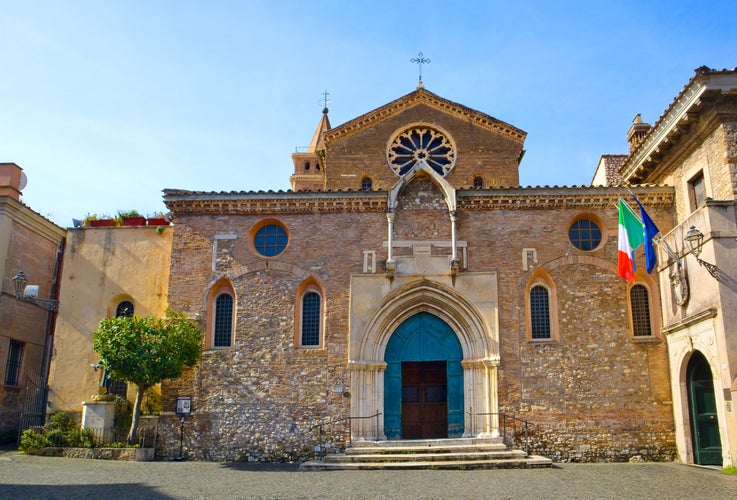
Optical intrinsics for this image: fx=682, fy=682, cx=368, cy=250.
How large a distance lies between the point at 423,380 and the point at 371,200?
5598 millimetres

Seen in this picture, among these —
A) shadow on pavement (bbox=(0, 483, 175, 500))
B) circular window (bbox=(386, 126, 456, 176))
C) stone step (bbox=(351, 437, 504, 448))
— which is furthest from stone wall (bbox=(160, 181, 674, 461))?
shadow on pavement (bbox=(0, 483, 175, 500))

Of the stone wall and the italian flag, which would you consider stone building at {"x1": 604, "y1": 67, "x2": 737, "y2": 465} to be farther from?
the stone wall

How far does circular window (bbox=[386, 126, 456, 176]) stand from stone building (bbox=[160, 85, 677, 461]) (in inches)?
202

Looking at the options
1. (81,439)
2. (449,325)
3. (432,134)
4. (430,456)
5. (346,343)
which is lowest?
(430,456)

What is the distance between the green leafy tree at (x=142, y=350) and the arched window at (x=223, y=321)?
44.2 inches

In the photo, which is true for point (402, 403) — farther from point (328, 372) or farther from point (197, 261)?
point (197, 261)

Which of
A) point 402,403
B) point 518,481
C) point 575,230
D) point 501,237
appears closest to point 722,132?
point 575,230

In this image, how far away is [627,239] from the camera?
61.4ft

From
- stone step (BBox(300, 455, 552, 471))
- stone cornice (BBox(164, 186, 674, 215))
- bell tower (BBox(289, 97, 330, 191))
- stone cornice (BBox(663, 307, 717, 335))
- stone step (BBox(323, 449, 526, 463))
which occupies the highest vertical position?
bell tower (BBox(289, 97, 330, 191))

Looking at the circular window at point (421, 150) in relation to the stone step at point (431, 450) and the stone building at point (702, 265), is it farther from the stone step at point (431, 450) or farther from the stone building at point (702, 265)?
the stone step at point (431, 450)

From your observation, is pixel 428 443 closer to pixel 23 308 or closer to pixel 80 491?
Answer: pixel 80 491

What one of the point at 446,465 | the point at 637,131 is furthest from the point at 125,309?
the point at 637,131

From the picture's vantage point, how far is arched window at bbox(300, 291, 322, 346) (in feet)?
66.1

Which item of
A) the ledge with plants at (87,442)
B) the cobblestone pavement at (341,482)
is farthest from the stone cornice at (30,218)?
the cobblestone pavement at (341,482)
